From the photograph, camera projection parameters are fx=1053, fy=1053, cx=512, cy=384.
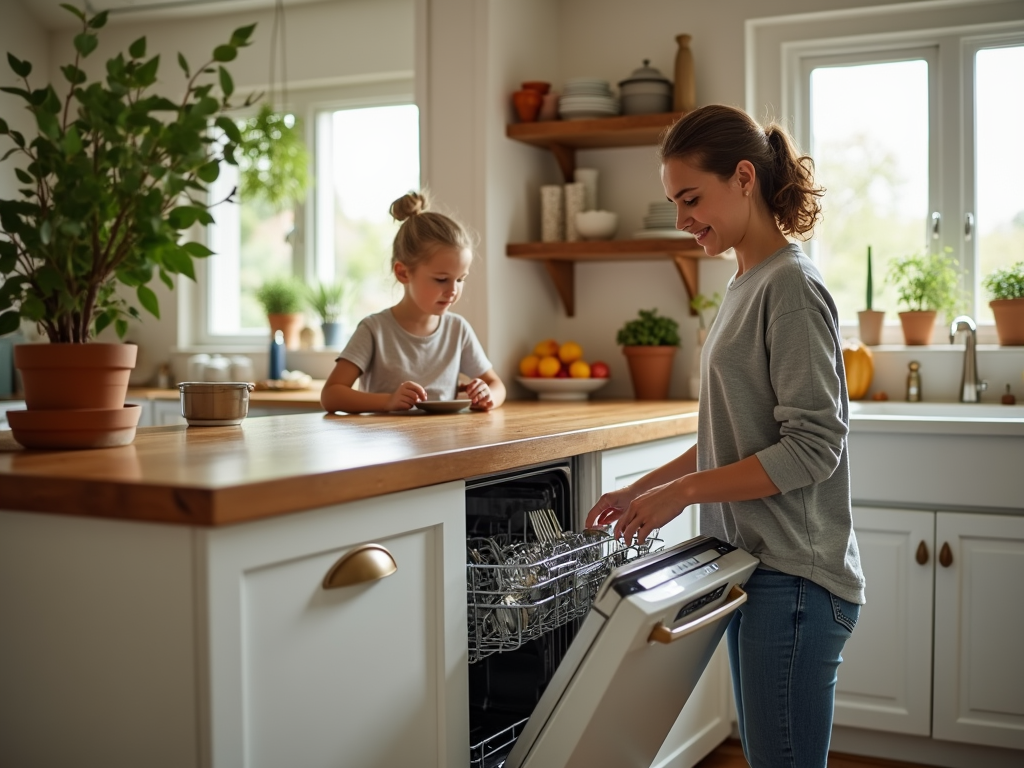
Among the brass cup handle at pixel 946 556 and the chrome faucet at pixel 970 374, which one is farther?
the chrome faucet at pixel 970 374

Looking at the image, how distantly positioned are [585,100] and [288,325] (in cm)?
155

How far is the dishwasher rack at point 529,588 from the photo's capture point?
156 centimetres

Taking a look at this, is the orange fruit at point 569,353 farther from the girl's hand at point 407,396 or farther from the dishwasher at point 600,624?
the dishwasher at point 600,624

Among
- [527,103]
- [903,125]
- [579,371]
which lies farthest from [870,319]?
[527,103]

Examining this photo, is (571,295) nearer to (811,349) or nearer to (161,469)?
(811,349)

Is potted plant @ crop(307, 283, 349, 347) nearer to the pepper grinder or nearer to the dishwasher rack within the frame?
the pepper grinder

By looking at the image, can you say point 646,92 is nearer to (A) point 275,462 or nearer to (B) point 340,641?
(A) point 275,462

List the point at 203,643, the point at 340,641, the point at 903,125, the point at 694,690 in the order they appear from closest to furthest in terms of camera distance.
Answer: the point at 203,643 → the point at 340,641 → the point at 694,690 → the point at 903,125

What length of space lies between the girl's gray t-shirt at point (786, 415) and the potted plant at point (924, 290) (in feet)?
5.74

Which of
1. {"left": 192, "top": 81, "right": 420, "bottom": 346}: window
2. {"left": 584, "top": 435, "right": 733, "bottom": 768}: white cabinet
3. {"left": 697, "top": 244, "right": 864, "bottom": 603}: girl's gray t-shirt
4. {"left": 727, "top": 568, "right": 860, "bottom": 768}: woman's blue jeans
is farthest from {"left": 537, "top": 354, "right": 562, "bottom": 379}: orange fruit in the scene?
{"left": 727, "top": 568, "right": 860, "bottom": 768}: woman's blue jeans

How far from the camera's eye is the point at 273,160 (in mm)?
3865

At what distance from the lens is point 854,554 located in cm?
153

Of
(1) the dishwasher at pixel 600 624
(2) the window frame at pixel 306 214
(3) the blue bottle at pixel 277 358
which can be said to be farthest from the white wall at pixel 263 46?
(1) the dishwasher at pixel 600 624

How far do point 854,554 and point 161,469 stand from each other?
0.97 metres
